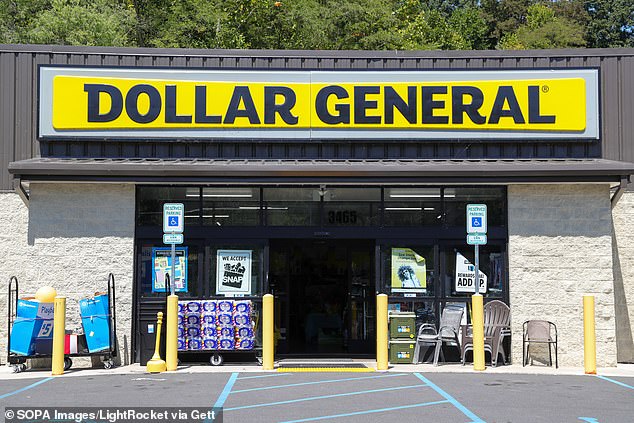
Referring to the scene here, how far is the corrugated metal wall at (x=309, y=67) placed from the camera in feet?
56.7

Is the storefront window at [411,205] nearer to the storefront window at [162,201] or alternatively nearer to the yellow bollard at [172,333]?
the storefront window at [162,201]

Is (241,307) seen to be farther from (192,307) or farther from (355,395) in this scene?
(355,395)

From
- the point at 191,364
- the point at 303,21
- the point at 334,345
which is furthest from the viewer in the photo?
the point at 303,21

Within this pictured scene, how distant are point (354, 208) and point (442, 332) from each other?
2.93m

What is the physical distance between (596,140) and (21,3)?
31.2 metres

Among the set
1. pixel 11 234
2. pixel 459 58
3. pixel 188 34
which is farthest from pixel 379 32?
pixel 11 234

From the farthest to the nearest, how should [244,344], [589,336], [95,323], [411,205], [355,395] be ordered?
[411,205] → [244,344] → [95,323] → [589,336] → [355,395]

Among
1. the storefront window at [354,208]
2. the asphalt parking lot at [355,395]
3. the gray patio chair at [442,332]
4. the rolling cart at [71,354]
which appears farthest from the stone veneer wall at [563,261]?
the rolling cart at [71,354]

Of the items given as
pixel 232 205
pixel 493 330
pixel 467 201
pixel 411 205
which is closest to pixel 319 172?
pixel 232 205

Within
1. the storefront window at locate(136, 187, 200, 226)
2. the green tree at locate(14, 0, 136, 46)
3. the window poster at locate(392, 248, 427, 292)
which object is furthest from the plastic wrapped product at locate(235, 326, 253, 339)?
the green tree at locate(14, 0, 136, 46)

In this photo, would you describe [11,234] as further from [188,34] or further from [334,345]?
[188,34]

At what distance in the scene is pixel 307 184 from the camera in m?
17.1

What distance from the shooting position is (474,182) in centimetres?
1670

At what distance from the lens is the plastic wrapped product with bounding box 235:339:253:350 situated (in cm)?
1647
